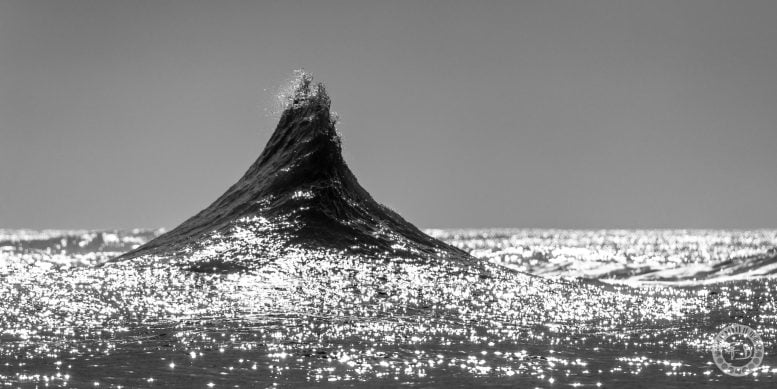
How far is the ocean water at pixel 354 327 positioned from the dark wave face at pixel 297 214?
888 mm

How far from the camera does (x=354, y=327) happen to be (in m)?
19.5

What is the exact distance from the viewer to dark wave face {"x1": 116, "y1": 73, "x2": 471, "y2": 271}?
27.6 m

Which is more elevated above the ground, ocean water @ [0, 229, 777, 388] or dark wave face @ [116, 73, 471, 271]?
dark wave face @ [116, 73, 471, 271]

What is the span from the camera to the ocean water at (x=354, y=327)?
15.2 meters

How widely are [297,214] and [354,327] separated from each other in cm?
1039

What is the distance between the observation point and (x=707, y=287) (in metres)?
34.2

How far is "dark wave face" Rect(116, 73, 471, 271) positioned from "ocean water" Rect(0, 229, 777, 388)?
888 mm

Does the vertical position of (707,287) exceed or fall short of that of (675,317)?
it exceeds it

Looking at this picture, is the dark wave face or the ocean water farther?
the dark wave face

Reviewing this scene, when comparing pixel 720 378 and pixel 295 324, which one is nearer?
pixel 720 378

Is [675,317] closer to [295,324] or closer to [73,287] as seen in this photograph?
[295,324]

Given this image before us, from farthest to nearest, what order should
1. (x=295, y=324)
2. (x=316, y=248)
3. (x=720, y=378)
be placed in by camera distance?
(x=316, y=248) → (x=295, y=324) → (x=720, y=378)

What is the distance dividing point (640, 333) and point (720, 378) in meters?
4.97

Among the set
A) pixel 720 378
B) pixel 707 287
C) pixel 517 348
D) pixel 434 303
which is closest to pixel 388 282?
pixel 434 303
